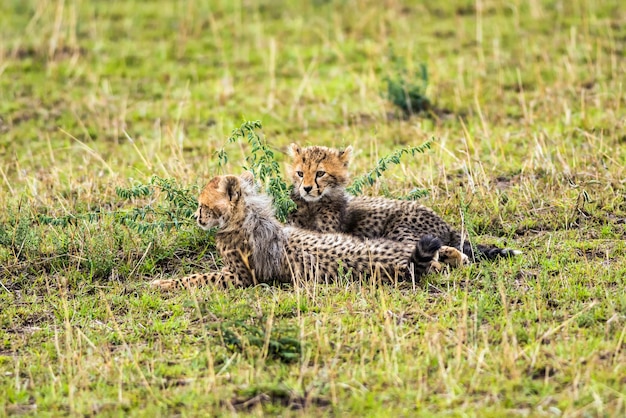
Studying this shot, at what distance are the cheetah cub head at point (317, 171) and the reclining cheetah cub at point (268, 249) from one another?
1.91 feet

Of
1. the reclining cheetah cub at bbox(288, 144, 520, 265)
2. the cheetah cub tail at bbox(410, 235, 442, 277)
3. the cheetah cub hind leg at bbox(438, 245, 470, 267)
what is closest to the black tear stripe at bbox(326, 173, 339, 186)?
the reclining cheetah cub at bbox(288, 144, 520, 265)

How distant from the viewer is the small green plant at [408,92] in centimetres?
917

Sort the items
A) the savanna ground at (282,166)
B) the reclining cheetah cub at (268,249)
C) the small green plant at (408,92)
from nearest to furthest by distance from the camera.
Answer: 1. the savanna ground at (282,166)
2. the reclining cheetah cub at (268,249)
3. the small green plant at (408,92)

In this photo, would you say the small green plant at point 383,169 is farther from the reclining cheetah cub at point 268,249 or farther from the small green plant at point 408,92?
the small green plant at point 408,92

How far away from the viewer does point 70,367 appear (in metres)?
4.52

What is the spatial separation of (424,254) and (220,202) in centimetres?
127

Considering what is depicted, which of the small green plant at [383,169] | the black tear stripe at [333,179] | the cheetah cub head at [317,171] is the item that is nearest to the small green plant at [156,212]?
the cheetah cub head at [317,171]

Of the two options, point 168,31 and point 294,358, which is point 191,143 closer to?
point 168,31

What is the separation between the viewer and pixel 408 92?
30.1ft

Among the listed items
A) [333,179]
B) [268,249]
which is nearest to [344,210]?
[333,179]

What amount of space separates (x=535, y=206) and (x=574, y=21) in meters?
5.19

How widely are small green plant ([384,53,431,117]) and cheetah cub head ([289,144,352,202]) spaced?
8.17 ft

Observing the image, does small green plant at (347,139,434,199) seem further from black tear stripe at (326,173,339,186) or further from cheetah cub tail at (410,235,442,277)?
cheetah cub tail at (410,235,442,277)

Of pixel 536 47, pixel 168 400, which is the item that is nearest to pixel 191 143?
pixel 536 47
